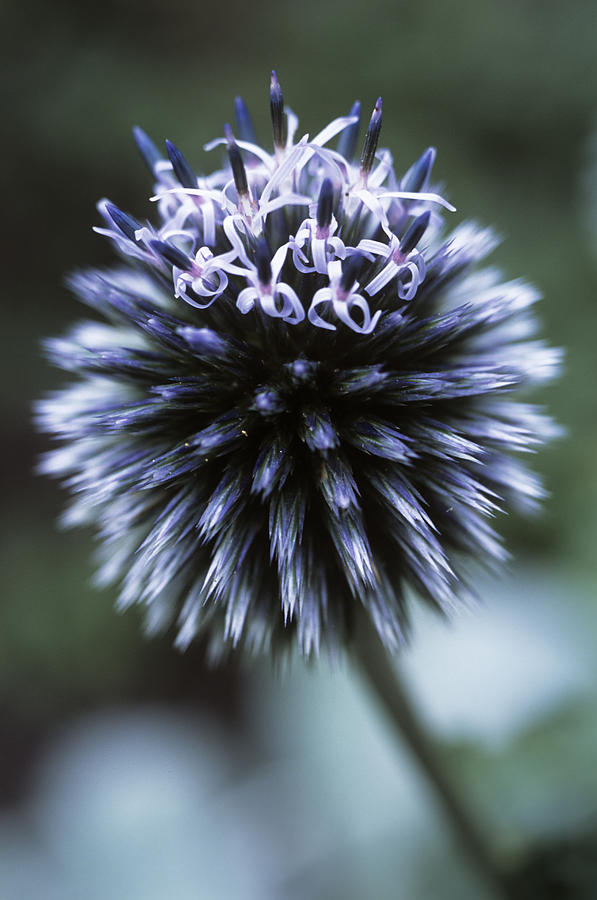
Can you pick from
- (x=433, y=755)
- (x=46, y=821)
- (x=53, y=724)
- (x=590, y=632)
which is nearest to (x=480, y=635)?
(x=590, y=632)

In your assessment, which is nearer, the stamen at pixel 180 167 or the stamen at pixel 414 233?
the stamen at pixel 414 233

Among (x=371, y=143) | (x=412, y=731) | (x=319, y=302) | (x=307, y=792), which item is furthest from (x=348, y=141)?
(x=307, y=792)

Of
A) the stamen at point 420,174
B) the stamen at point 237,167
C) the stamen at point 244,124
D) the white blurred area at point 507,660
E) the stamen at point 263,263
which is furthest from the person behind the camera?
the white blurred area at point 507,660

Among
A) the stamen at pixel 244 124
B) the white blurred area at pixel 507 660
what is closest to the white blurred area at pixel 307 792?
the white blurred area at pixel 507 660

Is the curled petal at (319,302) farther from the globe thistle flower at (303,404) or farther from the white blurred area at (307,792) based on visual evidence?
the white blurred area at (307,792)

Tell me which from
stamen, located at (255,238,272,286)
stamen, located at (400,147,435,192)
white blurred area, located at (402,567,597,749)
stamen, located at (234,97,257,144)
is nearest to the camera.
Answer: stamen, located at (255,238,272,286)

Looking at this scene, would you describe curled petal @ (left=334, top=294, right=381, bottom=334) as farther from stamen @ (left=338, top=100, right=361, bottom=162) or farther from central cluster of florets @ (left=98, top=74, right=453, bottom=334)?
stamen @ (left=338, top=100, right=361, bottom=162)

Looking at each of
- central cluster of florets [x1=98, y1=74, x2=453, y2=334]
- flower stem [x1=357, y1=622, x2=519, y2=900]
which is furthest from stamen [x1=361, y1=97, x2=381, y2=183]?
flower stem [x1=357, y1=622, x2=519, y2=900]

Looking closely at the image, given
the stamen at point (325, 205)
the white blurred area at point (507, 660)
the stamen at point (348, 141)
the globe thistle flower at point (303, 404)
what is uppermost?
the stamen at point (348, 141)

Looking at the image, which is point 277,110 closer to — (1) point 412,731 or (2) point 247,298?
(2) point 247,298
